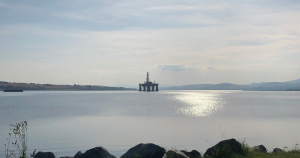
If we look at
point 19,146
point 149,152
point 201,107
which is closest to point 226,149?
point 149,152

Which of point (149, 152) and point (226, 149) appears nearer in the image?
point (226, 149)

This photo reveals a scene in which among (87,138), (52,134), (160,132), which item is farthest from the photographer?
(160,132)

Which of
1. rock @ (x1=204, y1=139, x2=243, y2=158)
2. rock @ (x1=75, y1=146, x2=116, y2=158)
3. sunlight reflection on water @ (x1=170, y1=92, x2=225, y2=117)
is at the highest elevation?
rock @ (x1=204, y1=139, x2=243, y2=158)

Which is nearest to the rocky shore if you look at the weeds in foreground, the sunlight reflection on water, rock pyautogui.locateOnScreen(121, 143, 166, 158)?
rock pyautogui.locateOnScreen(121, 143, 166, 158)

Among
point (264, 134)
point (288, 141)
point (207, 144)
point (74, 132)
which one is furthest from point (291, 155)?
point (74, 132)

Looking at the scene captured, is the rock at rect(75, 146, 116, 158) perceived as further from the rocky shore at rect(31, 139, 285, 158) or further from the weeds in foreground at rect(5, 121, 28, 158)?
the weeds in foreground at rect(5, 121, 28, 158)

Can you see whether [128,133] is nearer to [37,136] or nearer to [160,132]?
[160,132]

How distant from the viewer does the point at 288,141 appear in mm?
18094

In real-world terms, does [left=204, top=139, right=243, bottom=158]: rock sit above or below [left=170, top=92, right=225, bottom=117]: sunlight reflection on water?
above

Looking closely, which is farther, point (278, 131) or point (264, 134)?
point (278, 131)

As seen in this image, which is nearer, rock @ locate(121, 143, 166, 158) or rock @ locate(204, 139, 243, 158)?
rock @ locate(204, 139, 243, 158)

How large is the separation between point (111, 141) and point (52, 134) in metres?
5.53

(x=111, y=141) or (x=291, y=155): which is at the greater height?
(x=291, y=155)

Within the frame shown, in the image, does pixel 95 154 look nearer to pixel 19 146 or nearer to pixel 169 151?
pixel 169 151
